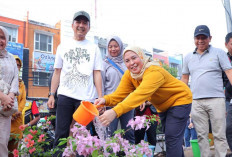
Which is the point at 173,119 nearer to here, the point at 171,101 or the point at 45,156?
the point at 171,101

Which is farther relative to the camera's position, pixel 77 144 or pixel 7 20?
pixel 7 20

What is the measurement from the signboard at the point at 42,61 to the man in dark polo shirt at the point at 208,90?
1645 centimetres

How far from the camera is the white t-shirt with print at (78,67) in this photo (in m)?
2.72

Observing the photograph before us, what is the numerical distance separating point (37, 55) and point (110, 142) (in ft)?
59.9

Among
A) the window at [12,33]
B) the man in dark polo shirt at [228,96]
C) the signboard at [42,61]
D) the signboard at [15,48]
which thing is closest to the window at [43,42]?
the signboard at [42,61]

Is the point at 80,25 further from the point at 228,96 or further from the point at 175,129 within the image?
the point at 228,96

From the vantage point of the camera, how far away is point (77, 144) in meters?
1.73

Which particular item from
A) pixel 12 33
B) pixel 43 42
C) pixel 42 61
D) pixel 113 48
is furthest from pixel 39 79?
pixel 113 48

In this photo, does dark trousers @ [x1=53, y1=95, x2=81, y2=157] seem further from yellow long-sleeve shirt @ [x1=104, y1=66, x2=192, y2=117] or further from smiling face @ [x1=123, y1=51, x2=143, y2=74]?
smiling face @ [x1=123, y1=51, x2=143, y2=74]

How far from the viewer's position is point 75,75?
277cm

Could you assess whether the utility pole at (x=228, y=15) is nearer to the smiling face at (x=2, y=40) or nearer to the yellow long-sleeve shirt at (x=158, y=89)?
the yellow long-sleeve shirt at (x=158, y=89)

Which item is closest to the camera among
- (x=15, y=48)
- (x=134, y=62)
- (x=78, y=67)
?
(x=134, y=62)

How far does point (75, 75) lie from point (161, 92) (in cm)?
106

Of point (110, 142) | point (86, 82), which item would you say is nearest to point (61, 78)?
point (86, 82)
